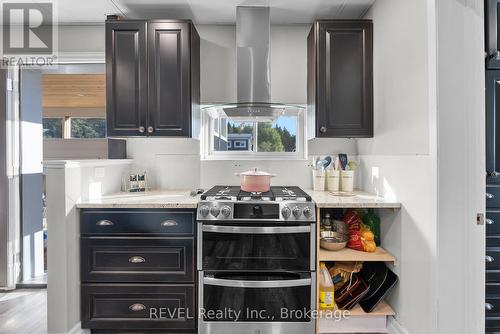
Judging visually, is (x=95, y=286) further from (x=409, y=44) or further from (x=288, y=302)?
(x=409, y=44)

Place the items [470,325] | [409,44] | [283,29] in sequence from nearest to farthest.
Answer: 1. [470,325]
2. [409,44]
3. [283,29]

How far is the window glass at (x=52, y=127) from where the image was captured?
9.80 ft

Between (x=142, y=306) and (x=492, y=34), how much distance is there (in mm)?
2818

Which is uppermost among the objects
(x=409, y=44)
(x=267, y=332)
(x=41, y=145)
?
(x=409, y=44)

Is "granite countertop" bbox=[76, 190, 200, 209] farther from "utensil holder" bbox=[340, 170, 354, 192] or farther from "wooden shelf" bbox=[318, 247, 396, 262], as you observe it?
"utensil holder" bbox=[340, 170, 354, 192]

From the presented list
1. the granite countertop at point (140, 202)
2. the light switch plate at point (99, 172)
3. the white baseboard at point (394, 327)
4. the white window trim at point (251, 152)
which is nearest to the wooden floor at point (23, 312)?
the granite countertop at point (140, 202)

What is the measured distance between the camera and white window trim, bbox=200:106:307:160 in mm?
2748

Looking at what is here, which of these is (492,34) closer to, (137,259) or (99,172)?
(137,259)

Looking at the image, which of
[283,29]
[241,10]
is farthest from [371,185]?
[241,10]

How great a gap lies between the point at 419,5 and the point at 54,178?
2403 millimetres

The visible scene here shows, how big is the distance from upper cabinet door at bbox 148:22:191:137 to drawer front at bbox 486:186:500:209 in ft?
7.05

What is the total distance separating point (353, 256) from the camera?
1979 millimetres

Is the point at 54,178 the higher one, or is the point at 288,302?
the point at 54,178

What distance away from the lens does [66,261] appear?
1907 mm
